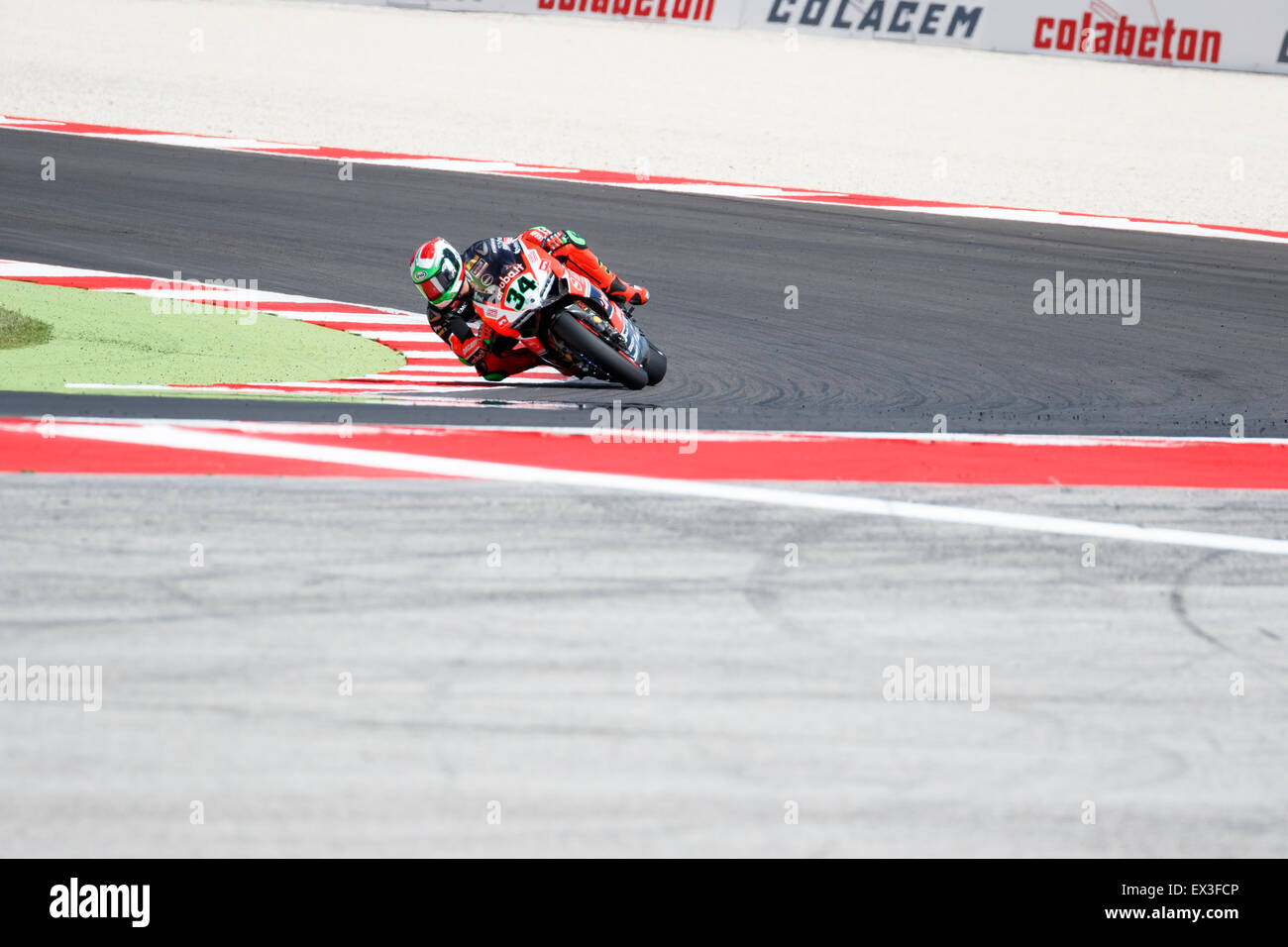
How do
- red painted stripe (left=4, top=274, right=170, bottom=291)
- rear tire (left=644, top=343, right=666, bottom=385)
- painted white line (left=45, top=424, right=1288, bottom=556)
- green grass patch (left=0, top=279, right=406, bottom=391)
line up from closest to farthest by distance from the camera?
painted white line (left=45, top=424, right=1288, bottom=556) < green grass patch (left=0, top=279, right=406, bottom=391) < rear tire (left=644, top=343, right=666, bottom=385) < red painted stripe (left=4, top=274, right=170, bottom=291)

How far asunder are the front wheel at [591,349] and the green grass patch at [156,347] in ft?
4.33

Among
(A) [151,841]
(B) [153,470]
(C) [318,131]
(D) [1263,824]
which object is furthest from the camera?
(C) [318,131]

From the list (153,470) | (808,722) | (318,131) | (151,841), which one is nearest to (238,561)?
(153,470)

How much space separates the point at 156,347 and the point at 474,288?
2047 millimetres

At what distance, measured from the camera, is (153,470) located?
223 inches

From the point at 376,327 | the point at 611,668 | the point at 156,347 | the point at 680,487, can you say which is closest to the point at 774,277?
the point at 376,327

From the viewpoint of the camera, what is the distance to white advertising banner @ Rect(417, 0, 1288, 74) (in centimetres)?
2239

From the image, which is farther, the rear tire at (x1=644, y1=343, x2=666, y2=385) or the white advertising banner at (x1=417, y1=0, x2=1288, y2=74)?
the white advertising banner at (x1=417, y1=0, x2=1288, y2=74)

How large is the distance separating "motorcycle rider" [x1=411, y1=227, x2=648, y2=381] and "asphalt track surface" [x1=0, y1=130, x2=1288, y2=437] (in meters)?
0.25

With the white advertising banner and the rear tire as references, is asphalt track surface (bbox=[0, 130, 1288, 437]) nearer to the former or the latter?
the rear tire

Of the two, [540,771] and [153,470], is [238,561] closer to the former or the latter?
[153,470]

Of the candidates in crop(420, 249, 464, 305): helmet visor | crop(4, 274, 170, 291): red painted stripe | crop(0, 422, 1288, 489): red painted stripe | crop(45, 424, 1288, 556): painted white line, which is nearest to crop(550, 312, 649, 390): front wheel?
crop(420, 249, 464, 305): helmet visor

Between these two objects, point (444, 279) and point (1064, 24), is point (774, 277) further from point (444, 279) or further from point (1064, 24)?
point (1064, 24)
